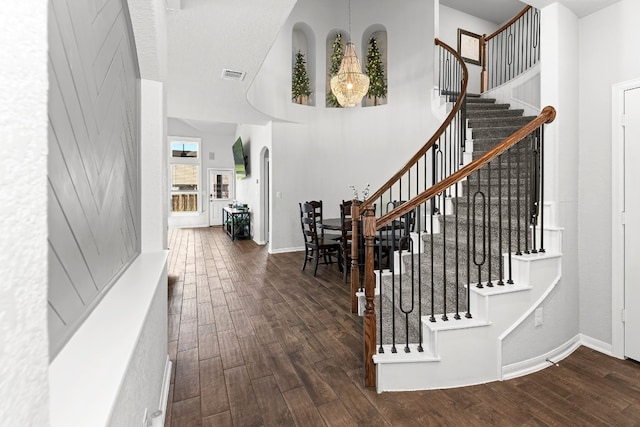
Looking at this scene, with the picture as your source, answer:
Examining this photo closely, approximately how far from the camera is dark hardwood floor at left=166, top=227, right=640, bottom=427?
1853 mm

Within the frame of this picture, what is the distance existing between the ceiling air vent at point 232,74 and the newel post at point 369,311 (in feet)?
9.26

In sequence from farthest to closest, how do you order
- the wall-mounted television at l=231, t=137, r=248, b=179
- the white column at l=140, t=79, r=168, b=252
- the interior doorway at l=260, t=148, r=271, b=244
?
1. the wall-mounted television at l=231, t=137, r=248, b=179
2. the interior doorway at l=260, t=148, r=271, b=244
3. the white column at l=140, t=79, r=168, b=252

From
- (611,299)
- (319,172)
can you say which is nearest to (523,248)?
(611,299)

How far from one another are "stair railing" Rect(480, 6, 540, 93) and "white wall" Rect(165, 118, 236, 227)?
25.2ft

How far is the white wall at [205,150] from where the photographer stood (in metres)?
10.8

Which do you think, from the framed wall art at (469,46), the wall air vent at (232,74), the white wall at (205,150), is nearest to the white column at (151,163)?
the wall air vent at (232,74)

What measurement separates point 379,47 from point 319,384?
678cm

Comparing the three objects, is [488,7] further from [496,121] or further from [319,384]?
[319,384]

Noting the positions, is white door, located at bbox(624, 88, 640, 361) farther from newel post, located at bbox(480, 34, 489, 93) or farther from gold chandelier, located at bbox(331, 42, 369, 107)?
newel post, located at bbox(480, 34, 489, 93)

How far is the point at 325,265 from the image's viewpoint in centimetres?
547

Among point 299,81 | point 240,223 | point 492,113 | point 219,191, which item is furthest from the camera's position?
point 219,191

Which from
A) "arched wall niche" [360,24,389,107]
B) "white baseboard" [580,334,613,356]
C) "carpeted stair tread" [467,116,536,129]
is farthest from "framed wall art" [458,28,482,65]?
"white baseboard" [580,334,613,356]

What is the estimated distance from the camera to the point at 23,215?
0.31m

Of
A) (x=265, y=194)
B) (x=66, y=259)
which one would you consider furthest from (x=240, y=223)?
(x=66, y=259)
